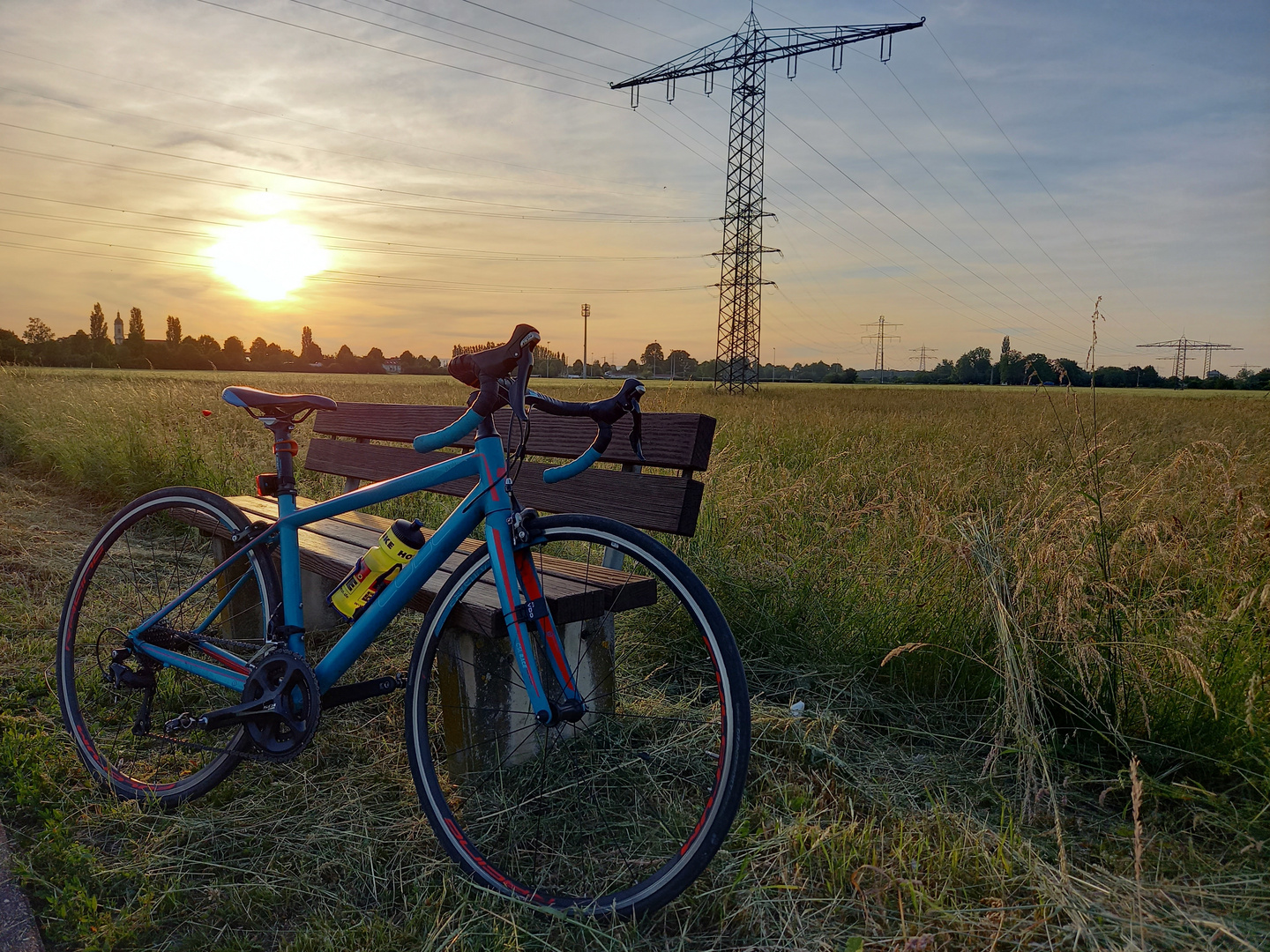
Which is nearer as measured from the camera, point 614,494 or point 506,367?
point 506,367

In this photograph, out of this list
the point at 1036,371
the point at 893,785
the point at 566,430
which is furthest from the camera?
the point at 1036,371

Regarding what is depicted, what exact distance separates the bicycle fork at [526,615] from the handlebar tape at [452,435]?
25cm

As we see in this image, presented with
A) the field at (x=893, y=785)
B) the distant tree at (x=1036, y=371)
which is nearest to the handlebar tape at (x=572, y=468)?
the field at (x=893, y=785)

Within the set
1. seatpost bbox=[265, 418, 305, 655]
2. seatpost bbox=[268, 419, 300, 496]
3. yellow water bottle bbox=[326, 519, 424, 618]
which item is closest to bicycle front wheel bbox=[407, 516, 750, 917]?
yellow water bottle bbox=[326, 519, 424, 618]

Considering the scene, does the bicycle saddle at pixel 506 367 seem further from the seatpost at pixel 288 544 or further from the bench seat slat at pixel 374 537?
the seatpost at pixel 288 544

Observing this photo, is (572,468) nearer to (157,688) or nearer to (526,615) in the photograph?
(526,615)

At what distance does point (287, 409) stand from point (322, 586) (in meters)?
1.50

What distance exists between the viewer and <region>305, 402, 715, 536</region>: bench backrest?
2.36 m

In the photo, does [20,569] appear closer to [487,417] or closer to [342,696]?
[342,696]

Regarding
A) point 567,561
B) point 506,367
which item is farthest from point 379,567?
point 506,367

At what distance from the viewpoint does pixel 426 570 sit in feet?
6.84

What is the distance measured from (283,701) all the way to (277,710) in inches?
1.1

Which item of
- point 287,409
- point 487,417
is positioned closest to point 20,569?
point 287,409

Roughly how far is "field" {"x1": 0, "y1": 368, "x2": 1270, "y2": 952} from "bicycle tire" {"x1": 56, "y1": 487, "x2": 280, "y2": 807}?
0.10m
